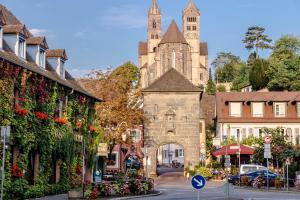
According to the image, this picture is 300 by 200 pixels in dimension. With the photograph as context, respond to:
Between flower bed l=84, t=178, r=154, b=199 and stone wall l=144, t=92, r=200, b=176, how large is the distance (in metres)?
26.5

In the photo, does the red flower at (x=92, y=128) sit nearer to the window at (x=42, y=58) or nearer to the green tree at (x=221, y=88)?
the window at (x=42, y=58)

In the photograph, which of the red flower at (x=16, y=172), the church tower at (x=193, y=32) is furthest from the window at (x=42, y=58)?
the church tower at (x=193, y=32)

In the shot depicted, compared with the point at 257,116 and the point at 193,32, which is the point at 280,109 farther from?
the point at 193,32

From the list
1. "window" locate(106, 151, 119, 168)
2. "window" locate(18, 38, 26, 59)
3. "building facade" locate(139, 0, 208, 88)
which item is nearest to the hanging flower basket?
"window" locate(18, 38, 26, 59)

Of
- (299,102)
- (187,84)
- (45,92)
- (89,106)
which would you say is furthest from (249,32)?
(45,92)

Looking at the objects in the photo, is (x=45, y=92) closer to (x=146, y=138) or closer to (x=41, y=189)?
(x=41, y=189)

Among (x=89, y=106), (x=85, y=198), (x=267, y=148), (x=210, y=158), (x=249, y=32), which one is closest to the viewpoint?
(x=85, y=198)

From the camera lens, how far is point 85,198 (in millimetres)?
26297

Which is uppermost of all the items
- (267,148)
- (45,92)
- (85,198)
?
(45,92)

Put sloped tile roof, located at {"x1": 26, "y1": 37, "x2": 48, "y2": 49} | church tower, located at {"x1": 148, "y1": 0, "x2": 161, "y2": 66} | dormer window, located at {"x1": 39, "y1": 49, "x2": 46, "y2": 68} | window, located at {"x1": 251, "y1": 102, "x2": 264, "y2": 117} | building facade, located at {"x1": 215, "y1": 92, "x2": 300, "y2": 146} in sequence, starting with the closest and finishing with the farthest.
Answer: sloped tile roof, located at {"x1": 26, "y1": 37, "x2": 48, "y2": 49} < dormer window, located at {"x1": 39, "y1": 49, "x2": 46, "y2": 68} < building facade, located at {"x1": 215, "y1": 92, "x2": 300, "y2": 146} < window, located at {"x1": 251, "y1": 102, "x2": 264, "y2": 117} < church tower, located at {"x1": 148, "y1": 0, "x2": 161, "y2": 66}

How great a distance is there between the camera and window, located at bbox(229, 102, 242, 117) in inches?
2693

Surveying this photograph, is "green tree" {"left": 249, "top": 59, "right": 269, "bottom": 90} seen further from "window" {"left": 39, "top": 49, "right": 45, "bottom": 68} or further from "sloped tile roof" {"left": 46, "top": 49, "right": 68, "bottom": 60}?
"window" {"left": 39, "top": 49, "right": 45, "bottom": 68}

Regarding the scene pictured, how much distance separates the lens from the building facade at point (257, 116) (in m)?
67.5

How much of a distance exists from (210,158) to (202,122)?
4794mm
